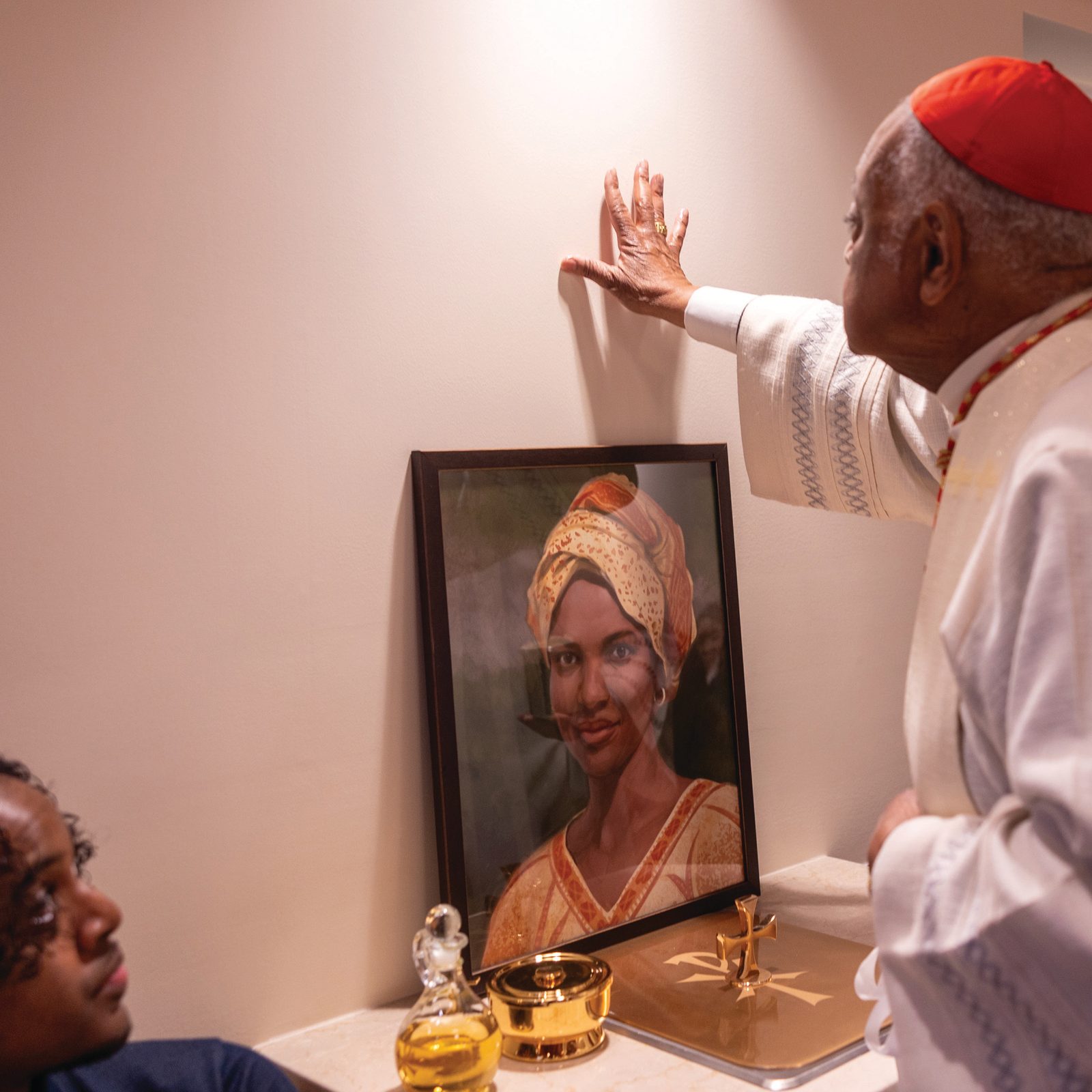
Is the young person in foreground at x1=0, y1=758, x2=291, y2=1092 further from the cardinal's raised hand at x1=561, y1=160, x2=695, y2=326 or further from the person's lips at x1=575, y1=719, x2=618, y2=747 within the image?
the cardinal's raised hand at x1=561, y1=160, x2=695, y2=326

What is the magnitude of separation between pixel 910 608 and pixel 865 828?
45cm

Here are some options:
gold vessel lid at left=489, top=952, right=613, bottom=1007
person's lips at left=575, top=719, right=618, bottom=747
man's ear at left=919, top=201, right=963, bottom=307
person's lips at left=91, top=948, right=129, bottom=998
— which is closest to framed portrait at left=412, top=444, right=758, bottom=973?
person's lips at left=575, top=719, right=618, bottom=747

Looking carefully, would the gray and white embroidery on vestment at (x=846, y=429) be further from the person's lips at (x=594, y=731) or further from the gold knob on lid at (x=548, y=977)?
the gold knob on lid at (x=548, y=977)

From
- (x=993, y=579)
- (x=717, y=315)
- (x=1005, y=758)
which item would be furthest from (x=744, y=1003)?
(x=717, y=315)

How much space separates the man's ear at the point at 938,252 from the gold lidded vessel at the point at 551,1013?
918mm

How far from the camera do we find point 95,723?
143 cm

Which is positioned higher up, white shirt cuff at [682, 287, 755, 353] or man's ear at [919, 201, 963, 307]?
white shirt cuff at [682, 287, 755, 353]

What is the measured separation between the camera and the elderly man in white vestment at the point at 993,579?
0.94m

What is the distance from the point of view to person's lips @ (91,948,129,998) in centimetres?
104

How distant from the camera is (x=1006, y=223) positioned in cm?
113

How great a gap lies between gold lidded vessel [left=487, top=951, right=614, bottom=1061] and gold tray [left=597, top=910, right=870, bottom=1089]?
0.10m

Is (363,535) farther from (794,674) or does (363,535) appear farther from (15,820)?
(794,674)

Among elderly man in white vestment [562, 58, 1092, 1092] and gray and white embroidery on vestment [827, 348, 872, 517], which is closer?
elderly man in white vestment [562, 58, 1092, 1092]

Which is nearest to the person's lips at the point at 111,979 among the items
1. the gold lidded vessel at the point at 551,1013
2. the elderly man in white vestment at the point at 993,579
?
the gold lidded vessel at the point at 551,1013
